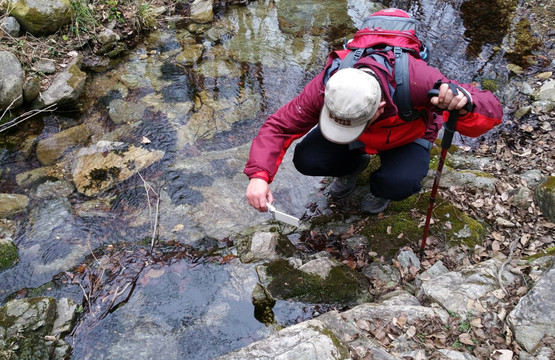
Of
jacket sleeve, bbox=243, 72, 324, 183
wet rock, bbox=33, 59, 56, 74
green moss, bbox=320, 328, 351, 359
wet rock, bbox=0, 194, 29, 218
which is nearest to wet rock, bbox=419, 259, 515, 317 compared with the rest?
green moss, bbox=320, 328, 351, 359

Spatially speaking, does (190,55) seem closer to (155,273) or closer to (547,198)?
(155,273)

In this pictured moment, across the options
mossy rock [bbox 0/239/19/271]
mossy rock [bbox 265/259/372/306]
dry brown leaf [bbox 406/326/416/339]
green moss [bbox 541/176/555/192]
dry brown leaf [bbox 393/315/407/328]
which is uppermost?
green moss [bbox 541/176/555/192]

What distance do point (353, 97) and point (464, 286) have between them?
1836mm

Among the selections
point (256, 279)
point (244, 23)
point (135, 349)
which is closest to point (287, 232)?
point (256, 279)

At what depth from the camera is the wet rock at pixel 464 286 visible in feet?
9.80

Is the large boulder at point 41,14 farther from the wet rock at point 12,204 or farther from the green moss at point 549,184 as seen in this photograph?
the green moss at point 549,184

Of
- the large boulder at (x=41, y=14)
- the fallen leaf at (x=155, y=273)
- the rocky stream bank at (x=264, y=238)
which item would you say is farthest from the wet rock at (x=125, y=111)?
the fallen leaf at (x=155, y=273)

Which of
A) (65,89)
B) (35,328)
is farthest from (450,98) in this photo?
(65,89)

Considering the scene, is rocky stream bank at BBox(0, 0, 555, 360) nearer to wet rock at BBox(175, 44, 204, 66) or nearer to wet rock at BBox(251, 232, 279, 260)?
wet rock at BBox(251, 232, 279, 260)

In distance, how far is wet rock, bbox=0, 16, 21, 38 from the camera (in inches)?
244

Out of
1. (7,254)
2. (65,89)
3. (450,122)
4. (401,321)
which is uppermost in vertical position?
(450,122)

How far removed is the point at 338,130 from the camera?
2.94 m

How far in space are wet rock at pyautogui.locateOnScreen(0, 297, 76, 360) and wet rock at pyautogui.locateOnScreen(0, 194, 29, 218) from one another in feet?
5.53

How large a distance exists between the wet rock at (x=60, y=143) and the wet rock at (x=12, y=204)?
0.70 meters
